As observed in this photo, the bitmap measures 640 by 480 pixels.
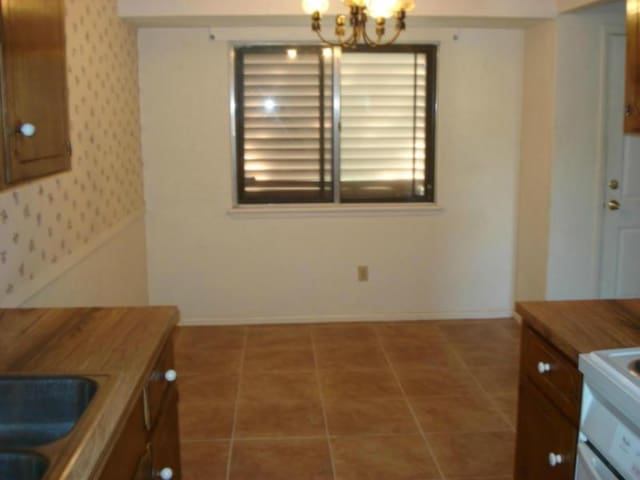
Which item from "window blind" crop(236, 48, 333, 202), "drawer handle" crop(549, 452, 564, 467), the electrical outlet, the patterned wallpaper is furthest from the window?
"drawer handle" crop(549, 452, 564, 467)

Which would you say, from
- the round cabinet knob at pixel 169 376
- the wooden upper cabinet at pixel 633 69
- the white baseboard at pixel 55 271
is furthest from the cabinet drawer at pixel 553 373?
the white baseboard at pixel 55 271

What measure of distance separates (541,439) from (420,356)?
218 centimetres

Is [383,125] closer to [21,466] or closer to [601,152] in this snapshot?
[601,152]

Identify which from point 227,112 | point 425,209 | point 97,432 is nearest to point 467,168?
point 425,209

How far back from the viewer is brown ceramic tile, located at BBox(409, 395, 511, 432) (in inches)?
128

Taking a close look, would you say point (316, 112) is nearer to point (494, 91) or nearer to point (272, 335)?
point (494, 91)

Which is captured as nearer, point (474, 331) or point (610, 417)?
point (610, 417)

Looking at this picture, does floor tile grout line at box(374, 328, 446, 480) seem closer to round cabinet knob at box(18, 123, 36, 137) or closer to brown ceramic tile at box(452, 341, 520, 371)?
brown ceramic tile at box(452, 341, 520, 371)

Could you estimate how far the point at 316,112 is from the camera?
4.71 m

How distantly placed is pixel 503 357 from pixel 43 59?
10.5ft

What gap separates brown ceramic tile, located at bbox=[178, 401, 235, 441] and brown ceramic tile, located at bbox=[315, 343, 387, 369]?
78cm

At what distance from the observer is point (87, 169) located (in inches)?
133

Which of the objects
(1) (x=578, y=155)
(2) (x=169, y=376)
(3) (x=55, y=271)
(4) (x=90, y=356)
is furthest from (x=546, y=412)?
(1) (x=578, y=155)

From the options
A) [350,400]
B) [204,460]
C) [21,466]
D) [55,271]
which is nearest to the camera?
[21,466]
